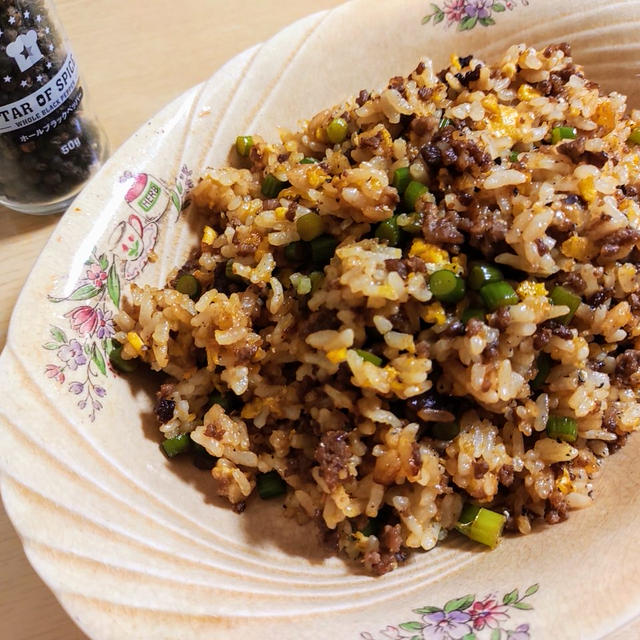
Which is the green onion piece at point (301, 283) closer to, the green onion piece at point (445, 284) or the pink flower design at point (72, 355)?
the green onion piece at point (445, 284)

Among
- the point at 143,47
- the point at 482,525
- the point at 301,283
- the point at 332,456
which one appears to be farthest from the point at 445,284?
the point at 143,47

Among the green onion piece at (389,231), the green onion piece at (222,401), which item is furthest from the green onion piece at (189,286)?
the green onion piece at (389,231)

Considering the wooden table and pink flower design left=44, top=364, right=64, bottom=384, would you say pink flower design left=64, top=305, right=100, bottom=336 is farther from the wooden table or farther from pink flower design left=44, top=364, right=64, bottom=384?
the wooden table

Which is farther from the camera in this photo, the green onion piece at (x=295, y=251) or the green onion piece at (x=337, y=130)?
the green onion piece at (x=337, y=130)

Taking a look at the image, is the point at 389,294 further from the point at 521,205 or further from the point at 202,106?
the point at 202,106

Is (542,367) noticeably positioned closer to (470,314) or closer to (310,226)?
(470,314)

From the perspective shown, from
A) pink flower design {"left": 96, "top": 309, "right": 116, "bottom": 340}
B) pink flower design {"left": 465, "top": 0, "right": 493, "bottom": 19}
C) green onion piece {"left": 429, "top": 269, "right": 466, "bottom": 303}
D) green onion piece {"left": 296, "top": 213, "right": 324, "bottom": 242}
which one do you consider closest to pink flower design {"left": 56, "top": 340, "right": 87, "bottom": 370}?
pink flower design {"left": 96, "top": 309, "right": 116, "bottom": 340}

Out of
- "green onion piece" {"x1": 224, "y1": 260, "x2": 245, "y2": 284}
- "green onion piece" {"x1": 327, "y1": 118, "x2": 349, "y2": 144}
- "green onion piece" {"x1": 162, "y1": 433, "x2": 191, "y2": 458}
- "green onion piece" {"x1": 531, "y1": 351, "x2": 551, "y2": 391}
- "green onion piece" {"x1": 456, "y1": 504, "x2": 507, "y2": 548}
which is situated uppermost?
"green onion piece" {"x1": 327, "y1": 118, "x2": 349, "y2": 144}

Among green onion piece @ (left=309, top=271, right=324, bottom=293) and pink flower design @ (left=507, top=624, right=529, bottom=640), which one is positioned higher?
green onion piece @ (left=309, top=271, right=324, bottom=293)
